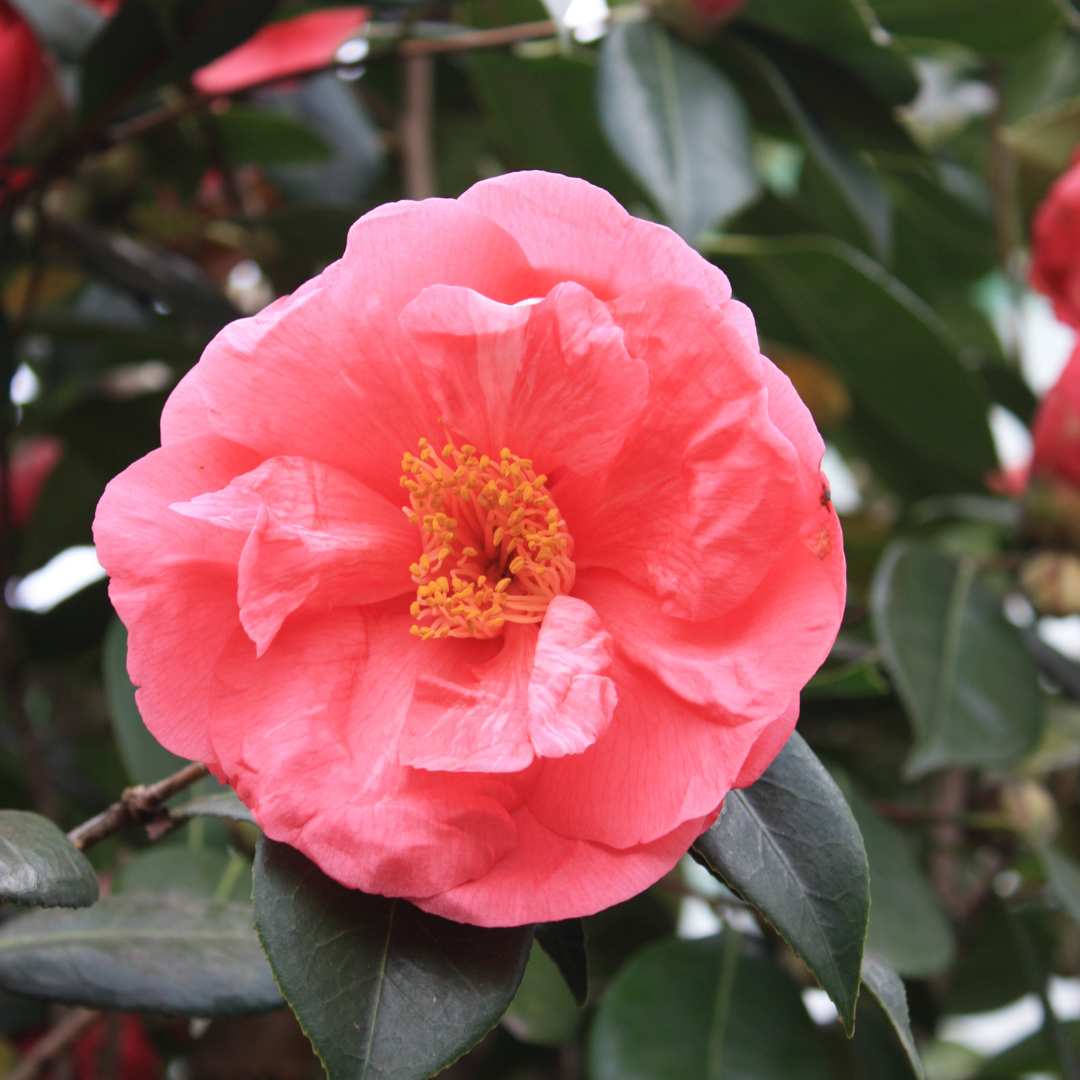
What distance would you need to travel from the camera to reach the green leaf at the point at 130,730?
0.82 metres

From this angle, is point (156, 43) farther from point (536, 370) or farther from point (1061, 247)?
point (1061, 247)

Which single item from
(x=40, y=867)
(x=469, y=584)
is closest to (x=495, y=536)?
(x=469, y=584)

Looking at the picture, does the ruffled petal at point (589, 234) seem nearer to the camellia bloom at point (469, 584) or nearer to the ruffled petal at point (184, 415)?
the camellia bloom at point (469, 584)

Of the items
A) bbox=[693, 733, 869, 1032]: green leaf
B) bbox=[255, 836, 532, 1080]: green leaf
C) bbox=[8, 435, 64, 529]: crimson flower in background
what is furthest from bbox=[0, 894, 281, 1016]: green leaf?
bbox=[8, 435, 64, 529]: crimson flower in background

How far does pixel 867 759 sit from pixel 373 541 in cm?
87

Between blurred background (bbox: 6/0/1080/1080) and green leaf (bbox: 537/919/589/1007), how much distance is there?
38 centimetres

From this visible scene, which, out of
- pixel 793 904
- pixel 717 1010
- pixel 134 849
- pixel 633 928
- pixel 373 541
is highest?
pixel 373 541

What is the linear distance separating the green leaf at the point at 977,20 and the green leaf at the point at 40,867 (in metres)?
1.09

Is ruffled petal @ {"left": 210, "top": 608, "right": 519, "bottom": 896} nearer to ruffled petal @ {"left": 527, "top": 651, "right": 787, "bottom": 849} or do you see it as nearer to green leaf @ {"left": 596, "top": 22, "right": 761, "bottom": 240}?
ruffled petal @ {"left": 527, "top": 651, "right": 787, "bottom": 849}

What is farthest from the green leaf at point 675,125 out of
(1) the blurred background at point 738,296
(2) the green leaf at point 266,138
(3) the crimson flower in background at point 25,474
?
(3) the crimson flower in background at point 25,474

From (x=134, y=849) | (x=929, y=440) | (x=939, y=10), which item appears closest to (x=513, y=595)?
(x=134, y=849)

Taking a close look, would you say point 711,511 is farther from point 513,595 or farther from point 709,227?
point 709,227

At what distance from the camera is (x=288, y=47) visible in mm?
1065

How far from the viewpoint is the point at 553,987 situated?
88cm
